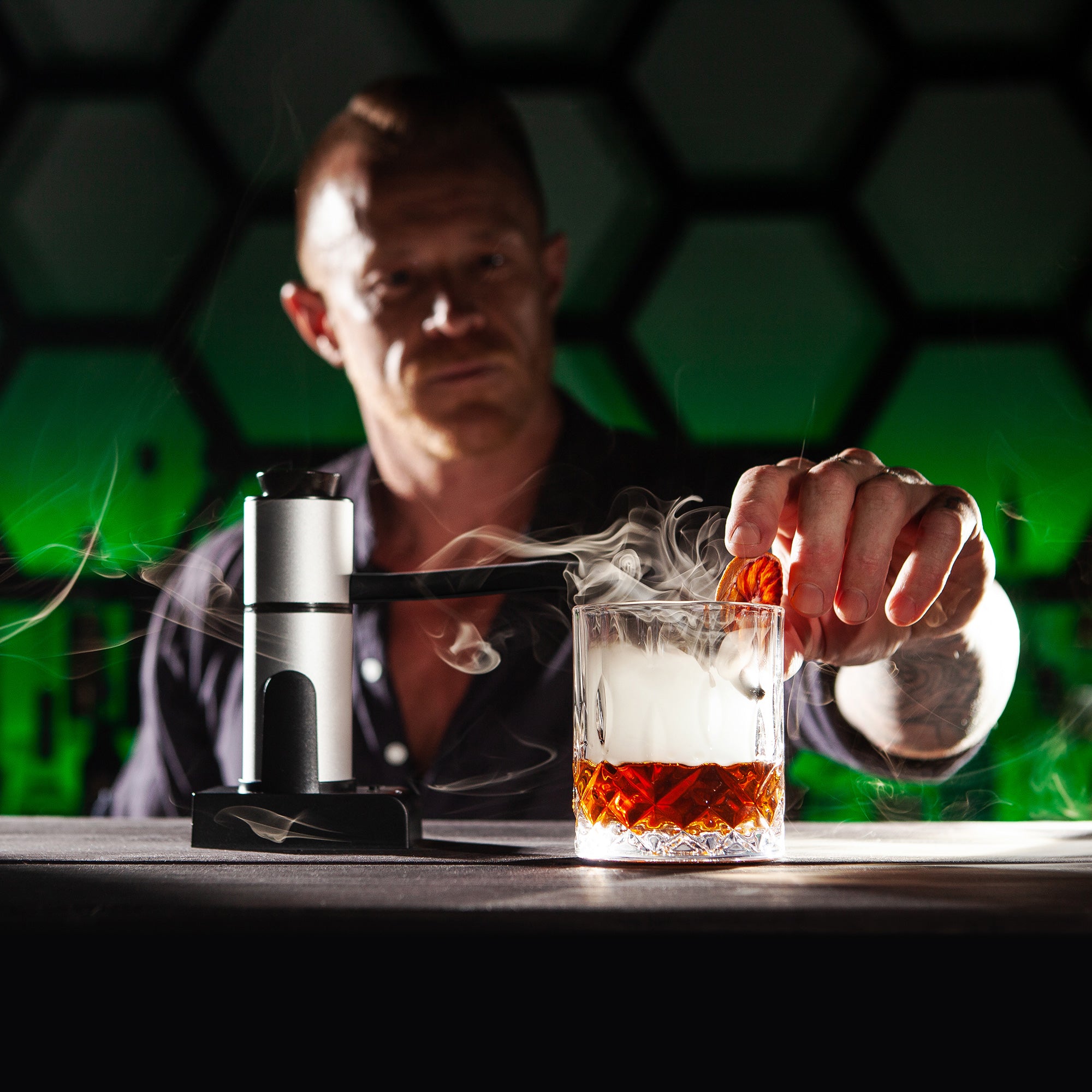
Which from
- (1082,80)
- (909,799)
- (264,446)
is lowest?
(909,799)

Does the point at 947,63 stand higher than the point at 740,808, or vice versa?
the point at 947,63

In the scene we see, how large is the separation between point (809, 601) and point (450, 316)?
3.34 ft

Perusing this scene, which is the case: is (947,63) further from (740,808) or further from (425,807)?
(740,808)

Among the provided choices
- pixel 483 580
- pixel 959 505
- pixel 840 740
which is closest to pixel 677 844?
pixel 483 580

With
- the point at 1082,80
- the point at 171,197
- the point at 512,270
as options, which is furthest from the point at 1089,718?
the point at 171,197

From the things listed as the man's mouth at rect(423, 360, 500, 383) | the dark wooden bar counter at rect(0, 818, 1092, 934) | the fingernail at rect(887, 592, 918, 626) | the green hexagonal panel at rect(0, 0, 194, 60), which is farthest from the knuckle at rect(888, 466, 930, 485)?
the green hexagonal panel at rect(0, 0, 194, 60)

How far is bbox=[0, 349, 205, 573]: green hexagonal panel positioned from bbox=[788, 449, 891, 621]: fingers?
44.5 inches

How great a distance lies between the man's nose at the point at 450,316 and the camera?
1528mm

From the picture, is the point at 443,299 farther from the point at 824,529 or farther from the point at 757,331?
the point at 824,529

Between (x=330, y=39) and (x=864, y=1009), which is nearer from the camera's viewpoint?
(x=864, y=1009)

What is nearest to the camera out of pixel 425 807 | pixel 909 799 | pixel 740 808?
pixel 740 808

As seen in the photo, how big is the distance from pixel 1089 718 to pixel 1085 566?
0.24m

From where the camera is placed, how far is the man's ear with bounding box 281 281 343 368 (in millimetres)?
1599

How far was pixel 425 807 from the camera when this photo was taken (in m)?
1.34
